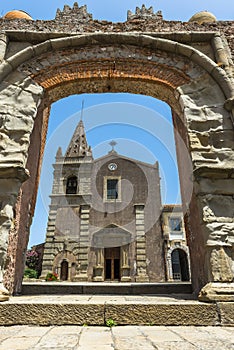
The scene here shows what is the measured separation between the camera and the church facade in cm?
1533

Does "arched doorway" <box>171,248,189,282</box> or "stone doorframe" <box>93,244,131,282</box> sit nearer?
"stone doorframe" <box>93,244,131,282</box>

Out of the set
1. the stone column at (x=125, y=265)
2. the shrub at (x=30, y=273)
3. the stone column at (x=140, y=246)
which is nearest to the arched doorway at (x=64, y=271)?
the shrub at (x=30, y=273)

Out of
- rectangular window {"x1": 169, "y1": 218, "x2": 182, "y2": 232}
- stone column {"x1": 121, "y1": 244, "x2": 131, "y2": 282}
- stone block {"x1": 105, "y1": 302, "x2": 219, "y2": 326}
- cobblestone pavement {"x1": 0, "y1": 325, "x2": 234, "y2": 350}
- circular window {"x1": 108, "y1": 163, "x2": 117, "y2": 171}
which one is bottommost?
cobblestone pavement {"x1": 0, "y1": 325, "x2": 234, "y2": 350}

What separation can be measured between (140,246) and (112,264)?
219cm

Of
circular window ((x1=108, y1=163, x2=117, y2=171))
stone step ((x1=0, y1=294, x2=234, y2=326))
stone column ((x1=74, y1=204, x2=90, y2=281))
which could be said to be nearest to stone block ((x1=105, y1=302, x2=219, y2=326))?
stone step ((x1=0, y1=294, x2=234, y2=326))

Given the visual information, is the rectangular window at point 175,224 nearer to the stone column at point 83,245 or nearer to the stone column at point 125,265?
the stone column at point 125,265

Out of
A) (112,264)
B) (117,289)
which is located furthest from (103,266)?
(117,289)

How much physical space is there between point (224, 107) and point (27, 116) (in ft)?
11.8

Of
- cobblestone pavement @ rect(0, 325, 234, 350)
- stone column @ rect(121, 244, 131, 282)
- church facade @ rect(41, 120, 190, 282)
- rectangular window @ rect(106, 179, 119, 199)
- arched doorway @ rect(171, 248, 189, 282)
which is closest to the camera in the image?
cobblestone pavement @ rect(0, 325, 234, 350)

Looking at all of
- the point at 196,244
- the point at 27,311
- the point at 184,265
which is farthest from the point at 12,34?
the point at 184,265

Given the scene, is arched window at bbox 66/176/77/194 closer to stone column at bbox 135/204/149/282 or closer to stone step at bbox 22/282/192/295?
stone column at bbox 135/204/149/282

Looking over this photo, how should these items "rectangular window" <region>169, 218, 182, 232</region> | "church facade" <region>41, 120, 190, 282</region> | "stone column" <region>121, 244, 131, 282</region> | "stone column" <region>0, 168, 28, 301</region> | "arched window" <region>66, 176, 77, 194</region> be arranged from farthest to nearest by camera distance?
1. "arched window" <region>66, 176, 77, 194</region>
2. "rectangular window" <region>169, 218, 182, 232</region>
3. "church facade" <region>41, 120, 190, 282</region>
4. "stone column" <region>121, 244, 131, 282</region>
5. "stone column" <region>0, 168, 28, 301</region>

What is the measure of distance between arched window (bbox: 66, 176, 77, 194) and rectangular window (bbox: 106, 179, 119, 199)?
8.11 feet

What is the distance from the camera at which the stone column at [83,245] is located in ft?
48.4
